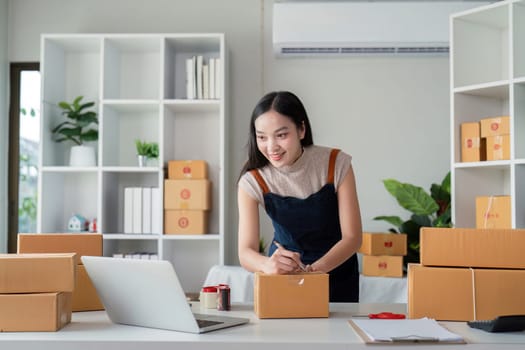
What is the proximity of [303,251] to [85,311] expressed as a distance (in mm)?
822

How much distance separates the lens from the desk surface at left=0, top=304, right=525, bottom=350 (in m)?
1.34

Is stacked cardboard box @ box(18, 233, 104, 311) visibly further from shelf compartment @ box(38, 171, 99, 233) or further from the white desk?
shelf compartment @ box(38, 171, 99, 233)

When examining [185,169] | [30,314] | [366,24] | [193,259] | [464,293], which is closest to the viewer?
[30,314]

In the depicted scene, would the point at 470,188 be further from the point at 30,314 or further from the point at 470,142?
the point at 30,314

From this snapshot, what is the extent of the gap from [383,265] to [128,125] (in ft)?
6.69

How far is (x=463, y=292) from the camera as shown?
1640mm

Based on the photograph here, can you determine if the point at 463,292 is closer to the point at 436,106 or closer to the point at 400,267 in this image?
the point at 400,267

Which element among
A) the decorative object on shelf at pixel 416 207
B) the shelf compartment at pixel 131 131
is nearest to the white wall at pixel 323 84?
the decorative object on shelf at pixel 416 207

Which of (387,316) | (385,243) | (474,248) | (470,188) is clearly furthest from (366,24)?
(387,316)

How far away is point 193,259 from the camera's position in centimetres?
452

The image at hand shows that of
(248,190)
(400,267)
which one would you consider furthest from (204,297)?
(400,267)

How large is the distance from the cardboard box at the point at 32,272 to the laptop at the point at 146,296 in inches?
3.1

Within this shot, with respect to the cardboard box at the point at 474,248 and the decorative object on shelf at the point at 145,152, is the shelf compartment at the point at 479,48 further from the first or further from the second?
the cardboard box at the point at 474,248

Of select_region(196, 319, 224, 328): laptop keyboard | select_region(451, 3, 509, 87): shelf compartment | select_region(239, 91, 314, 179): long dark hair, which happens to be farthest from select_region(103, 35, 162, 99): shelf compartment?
select_region(196, 319, 224, 328): laptop keyboard
